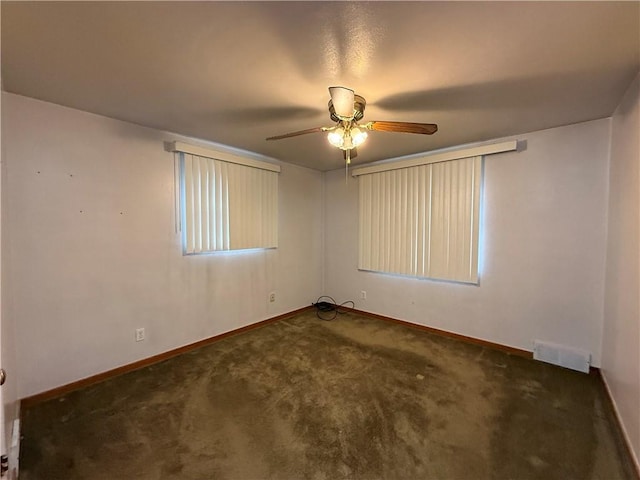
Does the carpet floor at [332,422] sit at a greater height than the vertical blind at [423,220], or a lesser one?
lesser

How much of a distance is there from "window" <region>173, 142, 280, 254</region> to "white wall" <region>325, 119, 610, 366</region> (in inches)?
90.8

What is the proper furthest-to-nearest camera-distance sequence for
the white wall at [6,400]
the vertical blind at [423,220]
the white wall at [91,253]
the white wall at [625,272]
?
the vertical blind at [423,220], the white wall at [91,253], the white wall at [625,272], the white wall at [6,400]

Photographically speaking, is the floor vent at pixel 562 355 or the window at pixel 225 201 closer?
the floor vent at pixel 562 355

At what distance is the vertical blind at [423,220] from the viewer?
126 inches

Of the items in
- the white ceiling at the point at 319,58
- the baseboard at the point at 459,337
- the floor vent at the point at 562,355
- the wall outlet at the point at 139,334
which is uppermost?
the white ceiling at the point at 319,58

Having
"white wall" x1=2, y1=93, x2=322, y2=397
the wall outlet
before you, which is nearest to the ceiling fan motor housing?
"white wall" x1=2, y1=93, x2=322, y2=397

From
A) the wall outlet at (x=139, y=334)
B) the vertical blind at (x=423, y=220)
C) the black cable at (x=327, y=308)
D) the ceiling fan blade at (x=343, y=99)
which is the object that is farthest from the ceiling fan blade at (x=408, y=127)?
the black cable at (x=327, y=308)

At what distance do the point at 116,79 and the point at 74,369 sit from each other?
2.25 m

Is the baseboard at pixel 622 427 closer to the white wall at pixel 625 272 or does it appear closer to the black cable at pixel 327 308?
the white wall at pixel 625 272

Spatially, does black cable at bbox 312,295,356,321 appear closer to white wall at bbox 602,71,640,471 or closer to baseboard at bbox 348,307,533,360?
baseboard at bbox 348,307,533,360

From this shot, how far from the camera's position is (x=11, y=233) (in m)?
2.01

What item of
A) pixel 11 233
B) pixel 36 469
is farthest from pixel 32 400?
pixel 11 233

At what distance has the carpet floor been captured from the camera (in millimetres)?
1578

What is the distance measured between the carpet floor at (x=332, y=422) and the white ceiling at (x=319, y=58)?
2.24 meters
